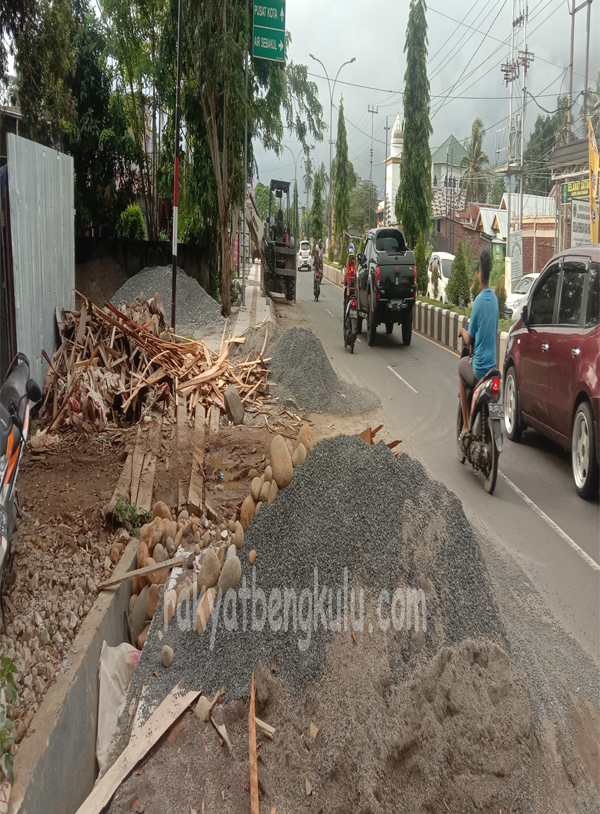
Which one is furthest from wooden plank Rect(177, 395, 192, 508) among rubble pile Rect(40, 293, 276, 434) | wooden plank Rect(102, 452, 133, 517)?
wooden plank Rect(102, 452, 133, 517)

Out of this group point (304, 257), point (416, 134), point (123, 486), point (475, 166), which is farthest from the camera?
point (475, 166)

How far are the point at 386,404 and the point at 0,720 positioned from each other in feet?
29.7

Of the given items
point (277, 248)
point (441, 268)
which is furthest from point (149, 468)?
point (441, 268)

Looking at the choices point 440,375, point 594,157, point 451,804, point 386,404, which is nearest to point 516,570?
point 451,804

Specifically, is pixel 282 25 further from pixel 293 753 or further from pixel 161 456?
pixel 293 753

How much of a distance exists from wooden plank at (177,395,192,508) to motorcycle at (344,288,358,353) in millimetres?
7827

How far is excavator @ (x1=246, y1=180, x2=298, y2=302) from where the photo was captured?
26.7m

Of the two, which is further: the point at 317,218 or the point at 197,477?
the point at 317,218

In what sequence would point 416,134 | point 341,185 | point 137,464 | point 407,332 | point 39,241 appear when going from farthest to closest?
point 341,185 → point 416,134 → point 407,332 → point 39,241 → point 137,464

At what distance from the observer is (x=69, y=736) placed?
11.3 ft

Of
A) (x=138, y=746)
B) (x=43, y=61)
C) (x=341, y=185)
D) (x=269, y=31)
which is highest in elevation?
(x=341, y=185)

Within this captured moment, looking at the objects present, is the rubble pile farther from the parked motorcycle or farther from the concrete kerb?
the parked motorcycle

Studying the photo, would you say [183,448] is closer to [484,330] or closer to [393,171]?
[484,330]

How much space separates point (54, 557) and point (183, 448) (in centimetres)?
228
